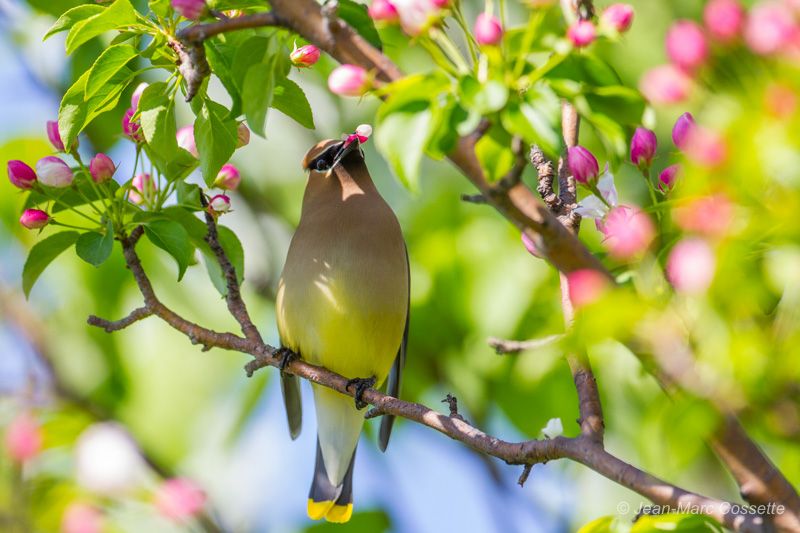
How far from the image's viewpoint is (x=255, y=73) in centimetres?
229

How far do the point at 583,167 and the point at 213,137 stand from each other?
928 millimetres

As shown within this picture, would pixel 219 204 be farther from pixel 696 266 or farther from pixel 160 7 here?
pixel 696 266

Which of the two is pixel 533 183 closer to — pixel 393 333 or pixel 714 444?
pixel 393 333

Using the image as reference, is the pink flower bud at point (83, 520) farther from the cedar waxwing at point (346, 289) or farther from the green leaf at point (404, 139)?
the cedar waxwing at point (346, 289)

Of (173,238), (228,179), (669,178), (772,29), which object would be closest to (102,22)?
(173,238)

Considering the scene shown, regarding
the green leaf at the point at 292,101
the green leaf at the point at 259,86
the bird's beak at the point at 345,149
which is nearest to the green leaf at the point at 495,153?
the green leaf at the point at 259,86

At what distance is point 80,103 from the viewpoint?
9.20 feet

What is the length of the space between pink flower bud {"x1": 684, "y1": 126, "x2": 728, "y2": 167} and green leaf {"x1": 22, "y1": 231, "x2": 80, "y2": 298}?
6.51 feet

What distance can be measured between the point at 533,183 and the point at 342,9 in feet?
10.4

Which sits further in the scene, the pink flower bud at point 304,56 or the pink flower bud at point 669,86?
the pink flower bud at point 304,56

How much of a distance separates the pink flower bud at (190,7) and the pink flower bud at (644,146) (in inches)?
39.7

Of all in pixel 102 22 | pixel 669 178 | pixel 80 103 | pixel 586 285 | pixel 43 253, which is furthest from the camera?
pixel 43 253

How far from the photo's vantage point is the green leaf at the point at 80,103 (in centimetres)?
279

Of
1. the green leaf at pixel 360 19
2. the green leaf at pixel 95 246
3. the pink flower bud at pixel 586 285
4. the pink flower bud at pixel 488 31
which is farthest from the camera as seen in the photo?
the green leaf at pixel 95 246
